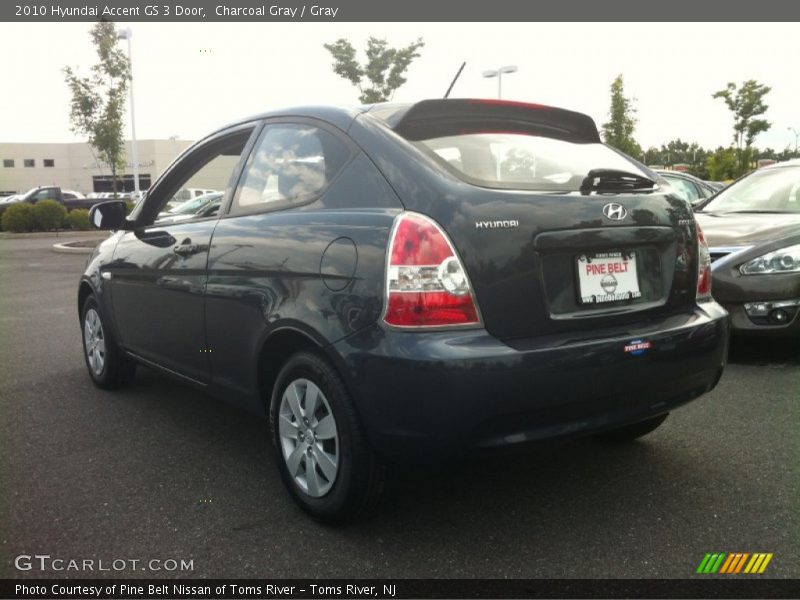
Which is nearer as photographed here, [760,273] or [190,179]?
[190,179]

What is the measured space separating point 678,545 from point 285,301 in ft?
5.69

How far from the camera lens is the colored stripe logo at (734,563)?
102 inches

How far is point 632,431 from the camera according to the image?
379 cm

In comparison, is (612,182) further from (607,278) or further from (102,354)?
(102,354)

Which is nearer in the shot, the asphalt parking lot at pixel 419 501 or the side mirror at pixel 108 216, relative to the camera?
the asphalt parking lot at pixel 419 501

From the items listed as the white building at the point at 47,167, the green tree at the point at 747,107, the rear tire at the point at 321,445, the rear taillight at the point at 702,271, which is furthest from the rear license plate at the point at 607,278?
the white building at the point at 47,167

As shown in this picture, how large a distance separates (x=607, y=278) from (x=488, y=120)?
2.80ft

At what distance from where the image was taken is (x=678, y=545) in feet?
9.05

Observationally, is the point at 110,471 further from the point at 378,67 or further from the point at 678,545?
the point at 378,67

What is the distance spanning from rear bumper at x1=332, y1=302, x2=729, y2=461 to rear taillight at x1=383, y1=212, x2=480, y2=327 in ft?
0.18

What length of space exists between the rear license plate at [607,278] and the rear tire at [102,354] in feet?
9.98

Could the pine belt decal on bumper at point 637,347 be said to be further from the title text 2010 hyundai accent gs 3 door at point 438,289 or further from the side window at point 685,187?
the side window at point 685,187

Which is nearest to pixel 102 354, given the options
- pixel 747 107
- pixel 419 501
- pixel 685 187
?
pixel 419 501

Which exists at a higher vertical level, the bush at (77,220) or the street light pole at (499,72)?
the street light pole at (499,72)
